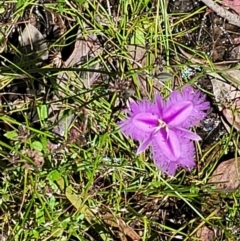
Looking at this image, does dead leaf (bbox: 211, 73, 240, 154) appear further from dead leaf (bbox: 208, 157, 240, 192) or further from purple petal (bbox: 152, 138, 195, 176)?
purple petal (bbox: 152, 138, 195, 176)

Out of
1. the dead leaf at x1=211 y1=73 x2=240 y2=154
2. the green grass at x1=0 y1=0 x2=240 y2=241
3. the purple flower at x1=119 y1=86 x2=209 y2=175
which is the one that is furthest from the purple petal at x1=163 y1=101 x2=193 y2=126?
the dead leaf at x1=211 y1=73 x2=240 y2=154

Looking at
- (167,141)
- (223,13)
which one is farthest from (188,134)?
(223,13)

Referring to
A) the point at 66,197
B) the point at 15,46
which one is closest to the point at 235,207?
the point at 66,197

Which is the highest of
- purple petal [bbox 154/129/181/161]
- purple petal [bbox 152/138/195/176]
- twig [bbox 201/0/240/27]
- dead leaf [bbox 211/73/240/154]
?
twig [bbox 201/0/240/27]

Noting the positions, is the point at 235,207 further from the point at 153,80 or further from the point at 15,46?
the point at 15,46

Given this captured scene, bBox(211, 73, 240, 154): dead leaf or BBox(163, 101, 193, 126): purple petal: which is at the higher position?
BBox(163, 101, 193, 126): purple petal

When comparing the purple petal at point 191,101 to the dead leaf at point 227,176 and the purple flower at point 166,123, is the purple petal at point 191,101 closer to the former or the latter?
the purple flower at point 166,123

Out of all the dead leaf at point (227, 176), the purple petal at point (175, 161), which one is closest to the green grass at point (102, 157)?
the dead leaf at point (227, 176)
